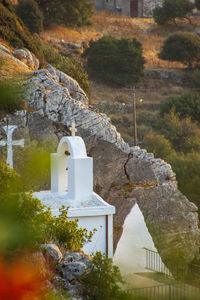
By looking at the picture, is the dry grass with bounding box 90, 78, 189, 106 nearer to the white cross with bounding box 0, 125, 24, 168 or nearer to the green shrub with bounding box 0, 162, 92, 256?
the white cross with bounding box 0, 125, 24, 168

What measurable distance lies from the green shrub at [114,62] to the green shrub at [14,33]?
22470 millimetres

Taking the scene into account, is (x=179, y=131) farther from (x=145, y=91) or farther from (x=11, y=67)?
(x=11, y=67)

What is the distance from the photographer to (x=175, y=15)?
2180 inches

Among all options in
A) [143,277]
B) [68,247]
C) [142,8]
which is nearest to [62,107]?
[143,277]

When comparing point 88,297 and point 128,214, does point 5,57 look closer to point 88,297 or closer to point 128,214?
point 128,214

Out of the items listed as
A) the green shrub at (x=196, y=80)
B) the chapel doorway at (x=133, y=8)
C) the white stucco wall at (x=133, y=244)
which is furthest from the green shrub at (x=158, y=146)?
the chapel doorway at (x=133, y=8)

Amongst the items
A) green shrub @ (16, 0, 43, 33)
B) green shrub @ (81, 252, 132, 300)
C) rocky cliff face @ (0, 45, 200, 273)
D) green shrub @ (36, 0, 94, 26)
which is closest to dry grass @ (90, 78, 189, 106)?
green shrub @ (16, 0, 43, 33)

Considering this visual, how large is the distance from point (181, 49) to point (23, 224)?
153ft

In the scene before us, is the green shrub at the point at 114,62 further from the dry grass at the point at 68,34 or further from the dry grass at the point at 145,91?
the dry grass at the point at 68,34

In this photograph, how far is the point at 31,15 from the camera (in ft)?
141

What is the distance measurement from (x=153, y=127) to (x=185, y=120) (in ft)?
8.20

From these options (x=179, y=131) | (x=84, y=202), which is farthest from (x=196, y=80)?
(x=84, y=202)

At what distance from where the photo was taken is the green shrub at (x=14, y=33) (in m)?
20.2

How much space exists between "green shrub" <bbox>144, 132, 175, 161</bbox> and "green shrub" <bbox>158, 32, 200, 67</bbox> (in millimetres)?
16174
